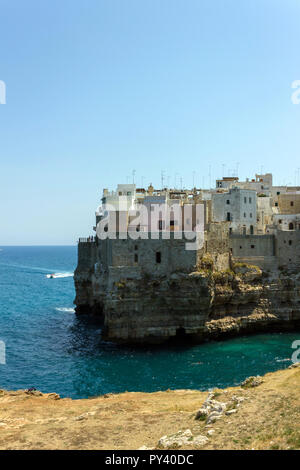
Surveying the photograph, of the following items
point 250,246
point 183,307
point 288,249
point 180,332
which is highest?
point 250,246

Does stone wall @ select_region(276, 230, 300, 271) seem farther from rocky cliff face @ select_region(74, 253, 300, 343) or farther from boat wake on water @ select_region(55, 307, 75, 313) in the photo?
boat wake on water @ select_region(55, 307, 75, 313)

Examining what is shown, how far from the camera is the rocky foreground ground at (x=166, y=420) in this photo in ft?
54.5

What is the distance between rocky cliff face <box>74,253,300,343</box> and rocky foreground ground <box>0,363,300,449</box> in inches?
565

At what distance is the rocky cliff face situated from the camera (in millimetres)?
42219

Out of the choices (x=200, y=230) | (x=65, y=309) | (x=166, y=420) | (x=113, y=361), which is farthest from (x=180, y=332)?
(x=65, y=309)

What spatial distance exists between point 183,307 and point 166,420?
22.2 metres

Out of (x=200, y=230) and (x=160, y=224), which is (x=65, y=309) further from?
(x=200, y=230)

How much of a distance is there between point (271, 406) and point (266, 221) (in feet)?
139

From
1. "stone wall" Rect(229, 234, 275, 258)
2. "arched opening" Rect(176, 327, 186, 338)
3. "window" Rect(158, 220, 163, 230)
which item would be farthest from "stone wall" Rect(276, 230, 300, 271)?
"arched opening" Rect(176, 327, 186, 338)

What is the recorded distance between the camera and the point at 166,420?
21.1m

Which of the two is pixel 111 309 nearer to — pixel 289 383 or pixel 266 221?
pixel 289 383

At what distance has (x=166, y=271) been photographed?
4316 cm

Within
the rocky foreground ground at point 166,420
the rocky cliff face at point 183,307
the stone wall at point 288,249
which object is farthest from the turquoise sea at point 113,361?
the stone wall at point 288,249

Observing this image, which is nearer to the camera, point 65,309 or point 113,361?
point 113,361
